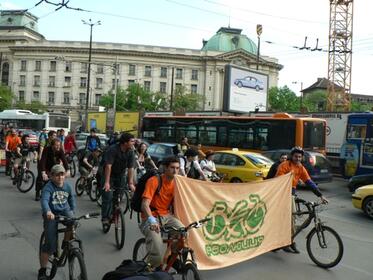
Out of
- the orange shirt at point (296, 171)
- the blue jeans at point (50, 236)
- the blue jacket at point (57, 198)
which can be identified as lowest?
the blue jeans at point (50, 236)

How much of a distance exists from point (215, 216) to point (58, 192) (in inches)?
77.7

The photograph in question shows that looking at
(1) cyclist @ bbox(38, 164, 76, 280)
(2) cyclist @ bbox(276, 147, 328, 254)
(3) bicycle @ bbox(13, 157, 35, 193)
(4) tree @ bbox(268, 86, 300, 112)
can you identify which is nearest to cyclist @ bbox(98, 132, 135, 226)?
(1) cyclist @ bbox(38, 164, 76, 280)

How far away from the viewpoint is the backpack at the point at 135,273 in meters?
3.27

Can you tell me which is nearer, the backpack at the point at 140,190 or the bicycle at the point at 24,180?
the backpack at the point at 140,190

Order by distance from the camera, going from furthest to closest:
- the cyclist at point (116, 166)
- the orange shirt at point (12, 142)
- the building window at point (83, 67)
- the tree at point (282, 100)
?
the building window at point (83, 67) < the tree at point (282, 100) < the orange shirt at point (12, 142) < the cyclist at point (116, 166)

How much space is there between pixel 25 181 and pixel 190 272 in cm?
906

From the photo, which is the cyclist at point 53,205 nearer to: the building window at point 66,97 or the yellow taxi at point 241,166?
the yellow taxi at point 241,166

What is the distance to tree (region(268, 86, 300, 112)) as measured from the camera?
83.6m

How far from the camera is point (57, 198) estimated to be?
5.40m

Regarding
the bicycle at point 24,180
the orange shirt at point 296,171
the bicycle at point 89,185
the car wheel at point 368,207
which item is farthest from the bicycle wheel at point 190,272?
the bicycle at point 24,180

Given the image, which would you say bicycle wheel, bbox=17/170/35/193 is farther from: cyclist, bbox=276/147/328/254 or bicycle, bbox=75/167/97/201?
cyclist, bbox=276/147/328/254

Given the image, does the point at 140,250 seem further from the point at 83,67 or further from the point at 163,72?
the point at 83,67

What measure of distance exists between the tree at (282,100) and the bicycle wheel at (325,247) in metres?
78.0

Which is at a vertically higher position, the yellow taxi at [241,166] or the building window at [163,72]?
the building window at [163,72]
